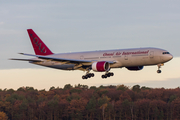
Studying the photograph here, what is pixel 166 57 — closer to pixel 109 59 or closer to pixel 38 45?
pixel 109 59

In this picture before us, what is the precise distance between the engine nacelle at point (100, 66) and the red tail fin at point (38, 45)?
19.4 meters

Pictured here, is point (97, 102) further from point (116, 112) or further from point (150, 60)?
point (150, 60)

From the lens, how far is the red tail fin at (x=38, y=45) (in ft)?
283

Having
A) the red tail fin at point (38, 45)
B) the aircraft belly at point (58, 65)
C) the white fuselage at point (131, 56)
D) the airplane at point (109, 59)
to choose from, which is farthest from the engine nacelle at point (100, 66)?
the red tail fin at point (38, 45)

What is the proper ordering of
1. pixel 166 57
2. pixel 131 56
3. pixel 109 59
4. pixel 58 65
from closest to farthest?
A: pixel 166 57 < pixel 131 56 < pixel 109 59 < pixel 58 65

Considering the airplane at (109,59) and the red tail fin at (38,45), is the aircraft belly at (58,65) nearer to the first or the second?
the airplane at (109,59)

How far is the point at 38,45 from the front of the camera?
8731 centimetres

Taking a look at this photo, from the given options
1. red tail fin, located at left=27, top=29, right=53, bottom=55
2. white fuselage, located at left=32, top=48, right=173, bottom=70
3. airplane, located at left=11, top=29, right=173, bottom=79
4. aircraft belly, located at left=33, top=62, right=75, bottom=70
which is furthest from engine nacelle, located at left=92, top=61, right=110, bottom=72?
red tail fin, located at left=27, top=29, right=53, bottom=55

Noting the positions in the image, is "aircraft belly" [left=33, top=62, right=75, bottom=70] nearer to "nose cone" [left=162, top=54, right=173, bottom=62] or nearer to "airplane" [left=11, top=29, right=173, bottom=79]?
"airplane" [left=11, top=29, right=173, bottom=79]

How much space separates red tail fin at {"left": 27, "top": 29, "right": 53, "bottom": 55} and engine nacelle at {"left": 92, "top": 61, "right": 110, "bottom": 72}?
1938 cm

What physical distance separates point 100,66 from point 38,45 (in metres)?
23.8

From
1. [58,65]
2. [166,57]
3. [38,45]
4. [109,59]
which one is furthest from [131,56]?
[38,45]

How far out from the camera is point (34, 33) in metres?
89.2

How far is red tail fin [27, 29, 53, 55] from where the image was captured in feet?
283
